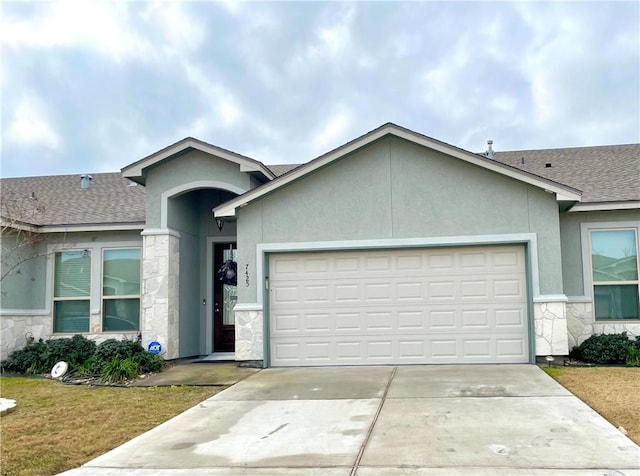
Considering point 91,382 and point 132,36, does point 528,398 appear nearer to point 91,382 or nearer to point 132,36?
point 91,382

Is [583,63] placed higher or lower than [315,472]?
higher

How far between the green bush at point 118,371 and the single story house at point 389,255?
114 centimetres

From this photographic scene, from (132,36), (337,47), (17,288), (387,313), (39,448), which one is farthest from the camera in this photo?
(337,47)

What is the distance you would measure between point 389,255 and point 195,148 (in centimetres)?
474

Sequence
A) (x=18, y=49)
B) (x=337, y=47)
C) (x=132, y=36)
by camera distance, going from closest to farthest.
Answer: (x=18, y=49)
(x=132, y=36)
(x=337, y=47)

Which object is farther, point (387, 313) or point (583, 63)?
point (583, 63)

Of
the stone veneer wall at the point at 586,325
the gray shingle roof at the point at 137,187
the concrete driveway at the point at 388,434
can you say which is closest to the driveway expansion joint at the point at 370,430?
the concrete driveway at the point at 388,434

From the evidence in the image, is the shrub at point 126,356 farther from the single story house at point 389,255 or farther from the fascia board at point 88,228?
the fascia board at point 88,228

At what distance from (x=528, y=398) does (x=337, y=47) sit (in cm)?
1308

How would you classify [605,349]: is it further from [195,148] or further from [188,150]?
[188,150]

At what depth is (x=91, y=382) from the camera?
1118 centimetres

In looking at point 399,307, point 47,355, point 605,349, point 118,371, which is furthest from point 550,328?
point 47,355

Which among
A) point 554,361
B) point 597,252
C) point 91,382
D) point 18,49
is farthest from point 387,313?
point 18,49

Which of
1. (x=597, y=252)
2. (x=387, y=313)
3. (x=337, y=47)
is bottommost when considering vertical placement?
(x=387, y=313)
